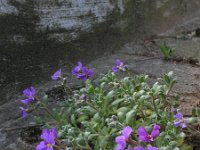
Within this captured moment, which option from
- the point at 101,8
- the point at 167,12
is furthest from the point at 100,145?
the point at 167,12

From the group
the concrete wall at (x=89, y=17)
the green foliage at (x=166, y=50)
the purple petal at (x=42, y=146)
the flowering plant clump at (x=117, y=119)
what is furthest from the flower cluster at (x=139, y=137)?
the green foliage at (x=166, y=50)

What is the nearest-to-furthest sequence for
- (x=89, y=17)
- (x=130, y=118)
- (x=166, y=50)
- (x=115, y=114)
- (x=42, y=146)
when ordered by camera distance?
(x=42, y=146) < (x=130, y=118) < (x=115, y=114) < (x=89, y=17) < (x=166, y=50)

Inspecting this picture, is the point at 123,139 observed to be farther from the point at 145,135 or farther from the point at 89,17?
the point at 89,17

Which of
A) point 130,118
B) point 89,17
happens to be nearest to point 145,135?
point 130,118

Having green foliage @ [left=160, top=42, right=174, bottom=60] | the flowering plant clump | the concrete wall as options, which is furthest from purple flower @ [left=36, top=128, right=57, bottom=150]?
green foliage @ [left=160, top=42, right=174, bottom=60]

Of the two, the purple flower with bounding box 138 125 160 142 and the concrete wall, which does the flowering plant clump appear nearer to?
the purple flower with bounding box 138 125 160 142

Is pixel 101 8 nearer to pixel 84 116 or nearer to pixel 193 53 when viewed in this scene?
pixel 193 53

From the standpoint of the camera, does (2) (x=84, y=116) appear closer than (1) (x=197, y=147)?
No

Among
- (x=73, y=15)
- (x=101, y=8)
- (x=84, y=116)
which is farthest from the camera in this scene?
(x=101, y=8)
